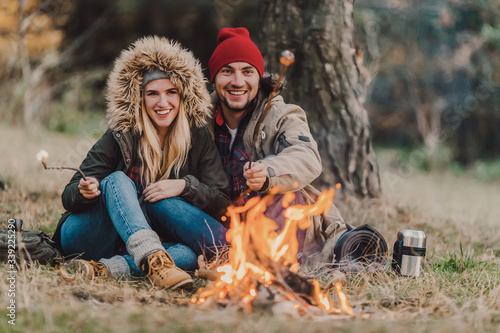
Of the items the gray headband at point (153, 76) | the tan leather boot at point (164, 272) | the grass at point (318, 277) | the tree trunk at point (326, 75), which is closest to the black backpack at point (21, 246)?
the grass at point (318, 277)

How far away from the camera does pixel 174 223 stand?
114 inches

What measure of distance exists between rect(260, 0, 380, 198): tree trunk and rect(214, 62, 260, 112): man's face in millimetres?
1150

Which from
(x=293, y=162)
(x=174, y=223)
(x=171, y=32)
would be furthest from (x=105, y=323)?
(x=171, y=32)

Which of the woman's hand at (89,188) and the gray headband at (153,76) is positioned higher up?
the gray headband at (153,76)

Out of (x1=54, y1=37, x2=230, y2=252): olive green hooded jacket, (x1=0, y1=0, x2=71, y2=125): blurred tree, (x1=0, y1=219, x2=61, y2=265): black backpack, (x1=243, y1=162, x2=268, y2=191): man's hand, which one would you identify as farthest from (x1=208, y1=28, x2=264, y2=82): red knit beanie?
(x1=0, y1=0, x2=71, y2=125): blurred tree

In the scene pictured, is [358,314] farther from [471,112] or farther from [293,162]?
[471,112]

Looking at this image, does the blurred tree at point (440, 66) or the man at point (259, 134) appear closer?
the man at point (259, 134)

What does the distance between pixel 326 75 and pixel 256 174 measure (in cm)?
180

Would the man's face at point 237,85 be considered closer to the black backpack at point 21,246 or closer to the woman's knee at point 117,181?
the woman's knee at point 117,181

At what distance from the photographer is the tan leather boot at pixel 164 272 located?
2.50 meters

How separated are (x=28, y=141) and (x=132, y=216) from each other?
5.14 m

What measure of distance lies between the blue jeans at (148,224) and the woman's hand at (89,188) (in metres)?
0.06

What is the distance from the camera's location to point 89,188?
2709 millimetres

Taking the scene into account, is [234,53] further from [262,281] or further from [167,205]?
[262,281]
